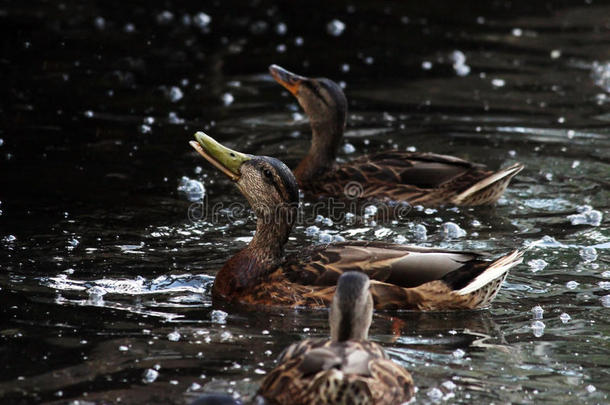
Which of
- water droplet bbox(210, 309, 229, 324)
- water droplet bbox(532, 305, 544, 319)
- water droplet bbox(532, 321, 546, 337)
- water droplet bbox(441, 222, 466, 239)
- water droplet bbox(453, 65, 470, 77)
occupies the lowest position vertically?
water droplet bbox(210, 309, 229, 324)

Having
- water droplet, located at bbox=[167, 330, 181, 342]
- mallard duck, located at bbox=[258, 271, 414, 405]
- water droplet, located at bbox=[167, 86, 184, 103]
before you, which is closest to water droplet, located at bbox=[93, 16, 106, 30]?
water droplet, located at bbox=[167, 86, 184, 103]

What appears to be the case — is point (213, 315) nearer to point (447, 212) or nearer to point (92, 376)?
point (92, 376)

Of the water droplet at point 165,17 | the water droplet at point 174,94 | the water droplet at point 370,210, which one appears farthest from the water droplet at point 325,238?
the water droplet at point 165,17

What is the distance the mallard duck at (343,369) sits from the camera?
18.2ft

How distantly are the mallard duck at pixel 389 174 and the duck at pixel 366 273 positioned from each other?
2.42 m

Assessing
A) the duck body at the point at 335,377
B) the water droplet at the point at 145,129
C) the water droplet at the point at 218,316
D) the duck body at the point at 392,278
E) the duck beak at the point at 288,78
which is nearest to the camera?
the duck body at the point at 335,377

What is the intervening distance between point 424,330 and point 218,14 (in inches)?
434

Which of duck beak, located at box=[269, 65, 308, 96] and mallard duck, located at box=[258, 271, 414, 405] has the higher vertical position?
duck beak, located at box=[269, 65, 308, 96]

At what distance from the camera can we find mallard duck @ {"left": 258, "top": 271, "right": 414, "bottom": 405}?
5.54 meters

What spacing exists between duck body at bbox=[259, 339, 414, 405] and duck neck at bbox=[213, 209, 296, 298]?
185 cm

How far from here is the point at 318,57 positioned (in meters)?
15.2

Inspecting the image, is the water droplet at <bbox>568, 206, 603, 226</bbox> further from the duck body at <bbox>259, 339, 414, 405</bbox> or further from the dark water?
the duck body at <bbox>259, 339, 414, 405</bbox>

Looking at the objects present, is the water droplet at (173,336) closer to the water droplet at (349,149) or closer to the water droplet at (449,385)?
the water droplet at (449,385)

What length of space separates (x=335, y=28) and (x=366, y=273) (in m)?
9.74
